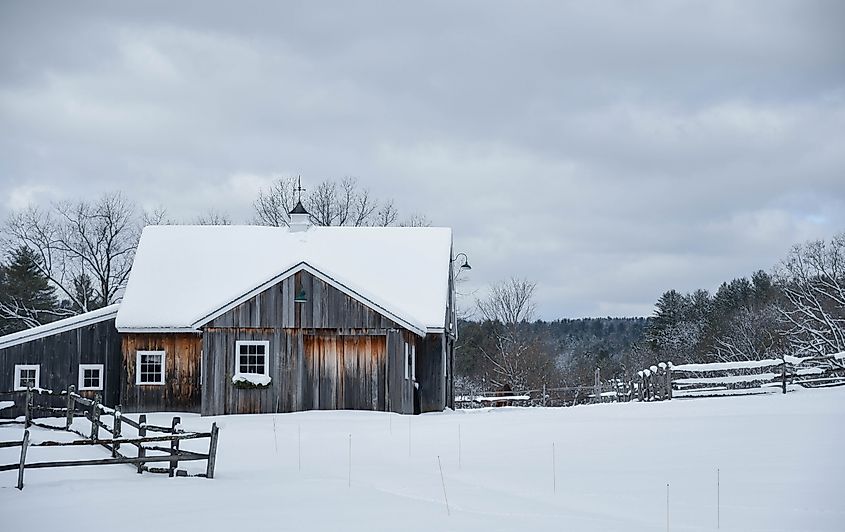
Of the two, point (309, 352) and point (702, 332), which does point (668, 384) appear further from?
point (702, 332)

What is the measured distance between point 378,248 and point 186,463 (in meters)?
16.8

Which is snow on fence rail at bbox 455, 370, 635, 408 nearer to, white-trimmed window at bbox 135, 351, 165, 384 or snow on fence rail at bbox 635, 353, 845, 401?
snow on fence rail at bbox 635, 353, 845, 401

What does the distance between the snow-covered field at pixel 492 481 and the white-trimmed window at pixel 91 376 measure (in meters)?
7.96

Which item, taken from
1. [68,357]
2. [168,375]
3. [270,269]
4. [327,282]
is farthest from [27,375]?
[327,282]

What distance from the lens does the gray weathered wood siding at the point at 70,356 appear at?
31.6 meters

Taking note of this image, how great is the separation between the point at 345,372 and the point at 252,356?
9.20 ft

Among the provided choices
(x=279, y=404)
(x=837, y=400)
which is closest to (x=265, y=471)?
(x=279, y=404)

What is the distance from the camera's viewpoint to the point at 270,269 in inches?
1312

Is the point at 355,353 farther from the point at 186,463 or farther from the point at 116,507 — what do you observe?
the point at 116,507

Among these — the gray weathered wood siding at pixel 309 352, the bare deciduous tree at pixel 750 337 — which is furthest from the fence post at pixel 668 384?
the bare deciduous tree at pixel 750 337

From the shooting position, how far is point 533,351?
60781 mm

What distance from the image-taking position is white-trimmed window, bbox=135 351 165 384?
31.1 m

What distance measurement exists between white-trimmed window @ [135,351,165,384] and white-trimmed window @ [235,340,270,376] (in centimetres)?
334

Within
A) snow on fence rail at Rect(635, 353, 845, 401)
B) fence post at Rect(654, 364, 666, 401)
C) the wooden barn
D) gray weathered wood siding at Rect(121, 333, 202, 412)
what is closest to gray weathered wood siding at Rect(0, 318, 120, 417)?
the wooden barn
